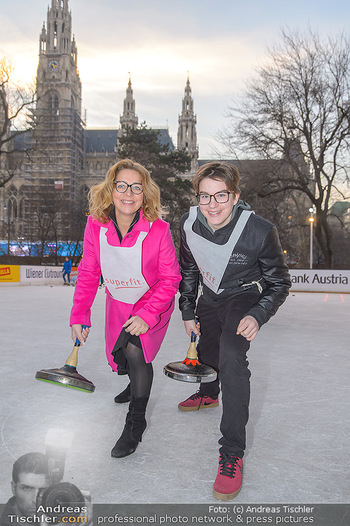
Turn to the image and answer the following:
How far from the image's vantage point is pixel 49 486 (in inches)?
75.9

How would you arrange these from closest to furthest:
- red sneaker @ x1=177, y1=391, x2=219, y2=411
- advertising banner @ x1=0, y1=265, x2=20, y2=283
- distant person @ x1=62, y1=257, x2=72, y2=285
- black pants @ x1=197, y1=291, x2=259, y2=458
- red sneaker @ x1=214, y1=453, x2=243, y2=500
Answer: red sneaker @ x1=214, y1=453, x2=243, y2=500
black pants @ x1=197, y1=291, x2=259, y2=458
red sneaker @ x1=177, y1=391, x2=219, y2=411
advertising banner @ x1=0, y1=265, x2=20, y2=283
distant person @ x1=62, y1=257, x2=72, y2=285

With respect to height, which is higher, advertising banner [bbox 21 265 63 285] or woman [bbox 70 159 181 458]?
woman [bbox 70 159 181 458]

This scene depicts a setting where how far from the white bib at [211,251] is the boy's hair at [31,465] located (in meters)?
1.40

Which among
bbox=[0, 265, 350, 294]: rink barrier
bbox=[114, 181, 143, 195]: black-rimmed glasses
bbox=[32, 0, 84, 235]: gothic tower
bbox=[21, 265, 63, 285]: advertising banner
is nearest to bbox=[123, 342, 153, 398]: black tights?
bbox=[114, 181, 143, 195]: black-rimmed glasses

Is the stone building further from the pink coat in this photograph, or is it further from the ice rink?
the pink coat

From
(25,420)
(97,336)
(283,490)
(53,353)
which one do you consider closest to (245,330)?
(283,490)

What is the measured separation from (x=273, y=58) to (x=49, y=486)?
78.4 ft

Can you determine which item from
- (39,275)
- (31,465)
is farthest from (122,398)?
(39,275)

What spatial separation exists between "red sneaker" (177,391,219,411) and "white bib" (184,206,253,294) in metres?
1.10

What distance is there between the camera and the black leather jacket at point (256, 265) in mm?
2758

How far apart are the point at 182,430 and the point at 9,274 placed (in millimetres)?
18875

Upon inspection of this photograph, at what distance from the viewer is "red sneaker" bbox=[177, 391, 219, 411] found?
3.60m

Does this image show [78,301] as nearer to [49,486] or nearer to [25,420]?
[25,420]

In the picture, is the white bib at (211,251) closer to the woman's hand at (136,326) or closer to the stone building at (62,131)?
the woman's hand at (136,326)
